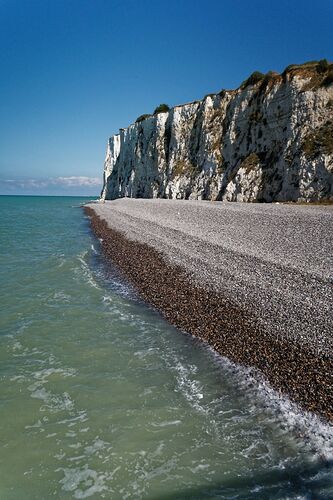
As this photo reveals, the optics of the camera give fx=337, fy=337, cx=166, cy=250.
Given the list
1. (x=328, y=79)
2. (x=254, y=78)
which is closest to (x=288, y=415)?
(x=328, y=79)

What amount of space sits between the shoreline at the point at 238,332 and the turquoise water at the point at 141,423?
395mm

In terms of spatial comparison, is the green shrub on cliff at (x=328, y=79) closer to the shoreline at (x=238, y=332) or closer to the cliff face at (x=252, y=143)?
the cliff face at (x=252, y=143)

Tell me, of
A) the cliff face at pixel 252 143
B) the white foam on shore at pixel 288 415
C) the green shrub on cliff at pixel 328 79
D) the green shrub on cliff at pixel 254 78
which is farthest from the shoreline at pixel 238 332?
the green shrub on cliff at pixel 254 78

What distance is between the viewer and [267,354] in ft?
27.3

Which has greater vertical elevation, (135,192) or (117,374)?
(135,192)

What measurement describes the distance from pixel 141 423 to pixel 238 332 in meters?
4.12

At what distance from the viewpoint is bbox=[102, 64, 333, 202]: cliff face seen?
4078cm

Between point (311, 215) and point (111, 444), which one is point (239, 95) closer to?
point (311, 215)

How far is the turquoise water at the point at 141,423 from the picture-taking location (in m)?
5.21

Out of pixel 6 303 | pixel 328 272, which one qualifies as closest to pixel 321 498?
pixel 328 272

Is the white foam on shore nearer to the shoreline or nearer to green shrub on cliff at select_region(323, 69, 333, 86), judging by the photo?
the shoreline

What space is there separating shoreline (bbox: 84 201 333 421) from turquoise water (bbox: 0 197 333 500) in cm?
39

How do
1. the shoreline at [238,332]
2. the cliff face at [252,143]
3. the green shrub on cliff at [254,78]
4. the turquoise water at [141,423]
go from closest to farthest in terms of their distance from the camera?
the turquoise water at [141,423] < the shoreline at [238,332] < the cliff face at [252,143] < the green shrub on cliff at [254,78]

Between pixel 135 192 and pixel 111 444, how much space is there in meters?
79.8
